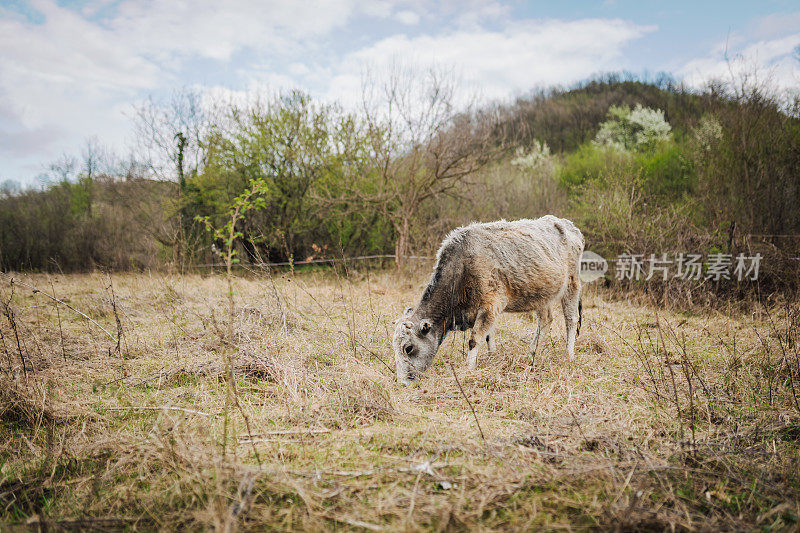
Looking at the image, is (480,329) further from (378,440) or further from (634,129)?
(634,129)

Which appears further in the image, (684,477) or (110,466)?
(110,466)

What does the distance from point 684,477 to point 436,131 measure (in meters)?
11.9

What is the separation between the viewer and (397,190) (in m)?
13.4

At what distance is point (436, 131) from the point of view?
42.5ft

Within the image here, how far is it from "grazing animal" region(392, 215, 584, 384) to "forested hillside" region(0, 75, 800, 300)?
6.78 meters

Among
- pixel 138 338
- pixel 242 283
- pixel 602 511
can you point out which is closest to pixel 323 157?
pixel 242 283

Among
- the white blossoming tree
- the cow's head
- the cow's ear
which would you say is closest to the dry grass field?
the cow's head

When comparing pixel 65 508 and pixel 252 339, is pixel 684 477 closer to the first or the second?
pixel 65 508

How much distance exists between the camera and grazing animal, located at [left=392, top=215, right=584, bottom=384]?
5.00m

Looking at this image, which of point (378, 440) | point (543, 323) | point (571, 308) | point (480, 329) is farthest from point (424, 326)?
point (571, 308)

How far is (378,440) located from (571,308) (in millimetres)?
4255

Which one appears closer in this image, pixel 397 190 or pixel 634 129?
pixel 397 190

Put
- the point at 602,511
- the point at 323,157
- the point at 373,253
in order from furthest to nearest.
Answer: the point at 373,253 < the point at 323,157 < the point at 602,511

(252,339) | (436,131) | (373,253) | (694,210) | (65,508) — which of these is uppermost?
(436,131)
